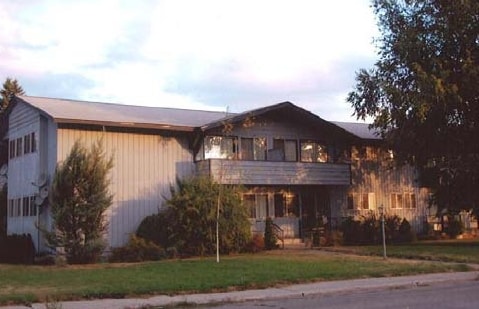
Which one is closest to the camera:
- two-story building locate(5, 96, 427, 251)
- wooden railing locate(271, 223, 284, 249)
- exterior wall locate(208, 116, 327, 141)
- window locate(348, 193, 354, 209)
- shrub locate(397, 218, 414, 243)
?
two-story building locate(5, 96, 427, 251)

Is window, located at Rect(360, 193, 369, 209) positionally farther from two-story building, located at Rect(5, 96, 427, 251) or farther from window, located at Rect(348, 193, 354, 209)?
window, located at Rect(348, 193, 354, 209)

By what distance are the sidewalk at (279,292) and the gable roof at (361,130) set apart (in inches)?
627

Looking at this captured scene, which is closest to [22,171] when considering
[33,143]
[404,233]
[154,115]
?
[33,143]

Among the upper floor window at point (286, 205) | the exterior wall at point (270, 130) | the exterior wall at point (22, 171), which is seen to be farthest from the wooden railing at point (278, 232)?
the exterior wall at point (22, 171)

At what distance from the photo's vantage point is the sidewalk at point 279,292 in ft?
44.8

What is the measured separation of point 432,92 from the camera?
26.6 m

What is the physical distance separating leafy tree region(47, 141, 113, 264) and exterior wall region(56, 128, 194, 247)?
6.19 feet

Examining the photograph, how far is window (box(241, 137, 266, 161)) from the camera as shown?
102 ft

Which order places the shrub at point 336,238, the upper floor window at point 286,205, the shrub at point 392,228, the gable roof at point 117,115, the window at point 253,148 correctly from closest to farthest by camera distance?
the gable roof at point 117,115
the window at point 253,148
the shrub at point 336,238
the upper floor window at point 286,205
the shrub at point 392,228

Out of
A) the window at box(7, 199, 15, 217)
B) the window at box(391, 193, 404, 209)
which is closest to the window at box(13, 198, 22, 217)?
the window at box(7, 199, 15, 217)

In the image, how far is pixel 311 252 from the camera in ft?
87.5

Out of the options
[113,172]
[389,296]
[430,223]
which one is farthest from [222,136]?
[389,296]

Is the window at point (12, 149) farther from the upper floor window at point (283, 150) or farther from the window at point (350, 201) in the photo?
the window at point (350, 201)

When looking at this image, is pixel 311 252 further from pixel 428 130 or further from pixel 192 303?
pixel 192 303
